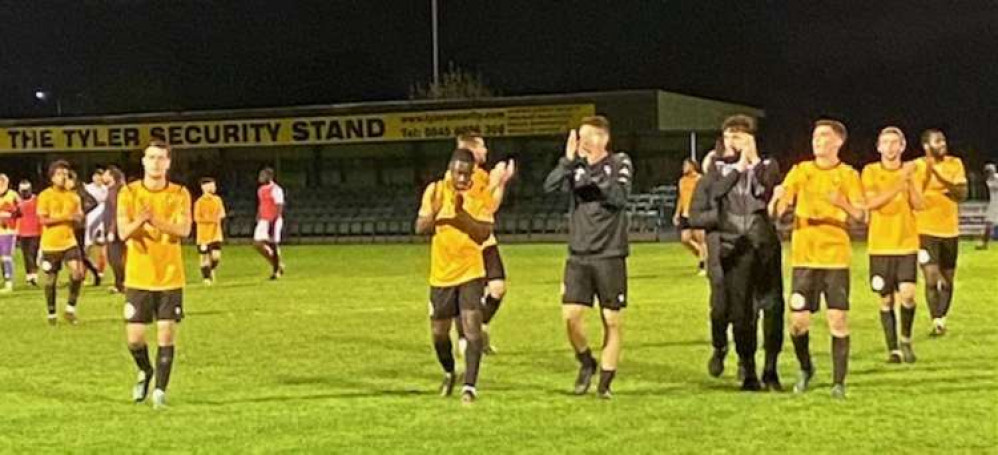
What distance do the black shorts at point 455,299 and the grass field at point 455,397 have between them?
0.73 metres

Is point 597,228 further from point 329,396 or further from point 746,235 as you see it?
point 329,396

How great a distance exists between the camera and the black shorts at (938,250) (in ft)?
50.8

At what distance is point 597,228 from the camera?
11.5 metres

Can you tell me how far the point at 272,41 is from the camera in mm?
73438

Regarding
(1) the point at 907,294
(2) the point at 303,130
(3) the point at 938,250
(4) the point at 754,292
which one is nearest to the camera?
(4) the point at 754,292

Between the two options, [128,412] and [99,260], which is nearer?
[128,412]

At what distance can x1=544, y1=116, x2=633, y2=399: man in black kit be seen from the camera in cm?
1146

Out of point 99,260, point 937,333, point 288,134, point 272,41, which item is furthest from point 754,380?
point 272,41

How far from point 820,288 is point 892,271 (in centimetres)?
233

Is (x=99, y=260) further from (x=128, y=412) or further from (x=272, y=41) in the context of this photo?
(x=272, y=41)

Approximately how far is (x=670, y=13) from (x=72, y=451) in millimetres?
55830

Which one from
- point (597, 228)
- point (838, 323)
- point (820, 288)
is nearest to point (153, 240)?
point (597, 228)

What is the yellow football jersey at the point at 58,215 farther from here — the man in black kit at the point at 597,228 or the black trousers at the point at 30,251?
the man in black kit at the point at 597,228

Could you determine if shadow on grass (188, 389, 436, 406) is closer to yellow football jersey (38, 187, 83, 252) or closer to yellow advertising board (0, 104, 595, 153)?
yellow football jersey (38, 187, 83, 252)
